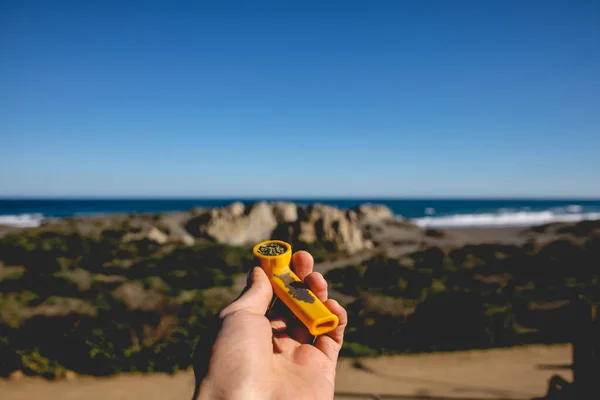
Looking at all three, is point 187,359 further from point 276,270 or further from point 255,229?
point 255,229

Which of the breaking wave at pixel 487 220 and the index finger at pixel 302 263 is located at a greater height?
the index finger at pixel 302 263

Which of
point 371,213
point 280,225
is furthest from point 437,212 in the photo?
point 280,225

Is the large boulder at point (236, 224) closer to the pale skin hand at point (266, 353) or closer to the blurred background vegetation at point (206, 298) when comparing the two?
the blurred background vegetation at point (206, 298)

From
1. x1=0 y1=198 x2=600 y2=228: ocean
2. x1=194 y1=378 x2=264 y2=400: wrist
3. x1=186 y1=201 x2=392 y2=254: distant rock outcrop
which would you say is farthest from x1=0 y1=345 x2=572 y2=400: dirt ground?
x1=0 y1=198 x2=600 y2=228: ocean

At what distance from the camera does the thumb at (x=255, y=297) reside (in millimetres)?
2652

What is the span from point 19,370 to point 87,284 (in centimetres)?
478

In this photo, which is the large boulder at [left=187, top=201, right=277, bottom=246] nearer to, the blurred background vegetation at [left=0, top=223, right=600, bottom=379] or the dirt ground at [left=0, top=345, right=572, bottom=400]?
the blurred background vegetation at [left=0, top=223, right=600, bottom=379]

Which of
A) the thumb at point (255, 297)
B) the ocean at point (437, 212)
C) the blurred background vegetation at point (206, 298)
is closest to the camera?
the thumb at point (255, 297)

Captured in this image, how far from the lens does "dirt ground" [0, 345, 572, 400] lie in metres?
6.21

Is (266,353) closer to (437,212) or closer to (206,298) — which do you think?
(206,298)

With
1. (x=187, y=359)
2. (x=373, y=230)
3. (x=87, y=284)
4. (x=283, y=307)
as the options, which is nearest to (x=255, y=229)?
(x=373, y=230)

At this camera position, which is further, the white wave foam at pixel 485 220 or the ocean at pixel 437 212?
the ocean at pixel 437 212

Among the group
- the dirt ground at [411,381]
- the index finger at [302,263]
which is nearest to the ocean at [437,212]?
the dirt ground at [411,381]

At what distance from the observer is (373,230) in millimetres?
22875
